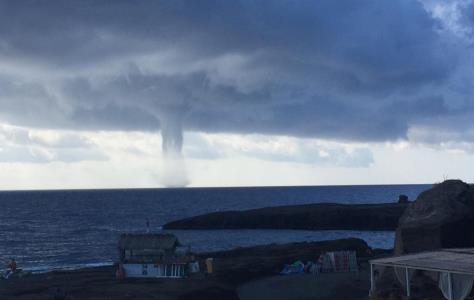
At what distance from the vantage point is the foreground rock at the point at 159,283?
42219 millimetres

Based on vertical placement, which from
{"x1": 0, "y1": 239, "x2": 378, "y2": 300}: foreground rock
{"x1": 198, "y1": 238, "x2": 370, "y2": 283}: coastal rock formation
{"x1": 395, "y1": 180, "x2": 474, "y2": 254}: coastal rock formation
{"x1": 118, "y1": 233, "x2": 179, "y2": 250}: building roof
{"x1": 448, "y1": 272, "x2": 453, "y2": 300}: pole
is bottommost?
{"x1": 0, "y1": 239, "x2": 378, "y2": 300}: foreground rock

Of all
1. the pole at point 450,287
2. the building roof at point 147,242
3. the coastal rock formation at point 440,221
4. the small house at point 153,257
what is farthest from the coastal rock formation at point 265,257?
the pole at point 450,287

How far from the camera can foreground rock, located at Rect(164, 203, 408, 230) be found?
123 metres

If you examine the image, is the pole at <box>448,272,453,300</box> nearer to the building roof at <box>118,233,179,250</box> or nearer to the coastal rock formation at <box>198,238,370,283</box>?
the coastal rock formation at <box>198,238,370,283</box>

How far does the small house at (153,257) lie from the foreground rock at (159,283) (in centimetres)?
179

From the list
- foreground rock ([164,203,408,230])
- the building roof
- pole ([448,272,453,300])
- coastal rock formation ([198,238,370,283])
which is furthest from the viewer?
foreground rock ([164,203,408,230])

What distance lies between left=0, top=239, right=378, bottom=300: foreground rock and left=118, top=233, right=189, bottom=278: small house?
179 centimetres

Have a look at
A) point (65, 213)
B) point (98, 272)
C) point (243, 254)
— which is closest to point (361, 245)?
point (243, 254)

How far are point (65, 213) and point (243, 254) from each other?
12519 centimetres

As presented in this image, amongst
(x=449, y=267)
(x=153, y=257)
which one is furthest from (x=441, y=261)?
(x=153, y=257)

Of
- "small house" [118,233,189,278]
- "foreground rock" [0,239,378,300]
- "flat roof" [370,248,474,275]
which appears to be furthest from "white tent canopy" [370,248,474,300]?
"small house" [118,233,189,278]

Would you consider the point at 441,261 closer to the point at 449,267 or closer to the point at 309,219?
the point at 449,267

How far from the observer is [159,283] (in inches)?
1839

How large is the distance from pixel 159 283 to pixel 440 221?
2218 centimetres
